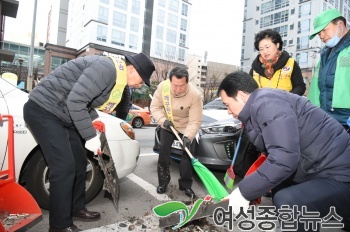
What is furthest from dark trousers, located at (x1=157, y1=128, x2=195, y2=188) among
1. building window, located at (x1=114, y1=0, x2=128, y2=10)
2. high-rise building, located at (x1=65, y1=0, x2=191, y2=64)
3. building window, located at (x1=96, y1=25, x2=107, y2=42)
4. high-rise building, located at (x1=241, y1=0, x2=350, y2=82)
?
building window, located at (x1=114, y1=0, x2=128, y2=10)

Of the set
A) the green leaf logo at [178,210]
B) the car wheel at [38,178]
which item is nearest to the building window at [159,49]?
Answer: the car wheel at [38,178]

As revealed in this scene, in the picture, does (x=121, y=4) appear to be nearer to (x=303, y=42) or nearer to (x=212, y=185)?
(x=303, y=42)

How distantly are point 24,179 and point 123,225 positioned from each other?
3.44ft

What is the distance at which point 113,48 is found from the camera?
42.8 m

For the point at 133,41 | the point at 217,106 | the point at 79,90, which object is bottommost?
the point at 79,90

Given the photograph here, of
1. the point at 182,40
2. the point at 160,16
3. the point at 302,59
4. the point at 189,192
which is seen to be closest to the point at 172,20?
the point at 160,16

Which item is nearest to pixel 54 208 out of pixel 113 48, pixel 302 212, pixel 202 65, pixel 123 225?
pixel 123 225

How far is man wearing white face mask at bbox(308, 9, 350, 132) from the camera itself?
253cm

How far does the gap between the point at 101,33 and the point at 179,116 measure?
1629 inches

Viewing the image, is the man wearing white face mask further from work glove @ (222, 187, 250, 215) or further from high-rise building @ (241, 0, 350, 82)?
high-rise building @ (241, 0, 350, 82)

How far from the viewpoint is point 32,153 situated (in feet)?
8.90

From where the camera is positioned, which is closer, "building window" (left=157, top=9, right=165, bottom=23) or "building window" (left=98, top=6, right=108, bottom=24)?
"building window" (left=98, top=6, right=108, bottom=24)

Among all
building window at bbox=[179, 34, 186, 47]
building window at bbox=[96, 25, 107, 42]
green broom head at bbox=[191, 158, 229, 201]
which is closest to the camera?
green broom head at bbox=[191, 158, 229, 201]

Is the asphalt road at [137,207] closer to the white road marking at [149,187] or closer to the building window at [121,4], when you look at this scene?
the white road marking at [149,187]
